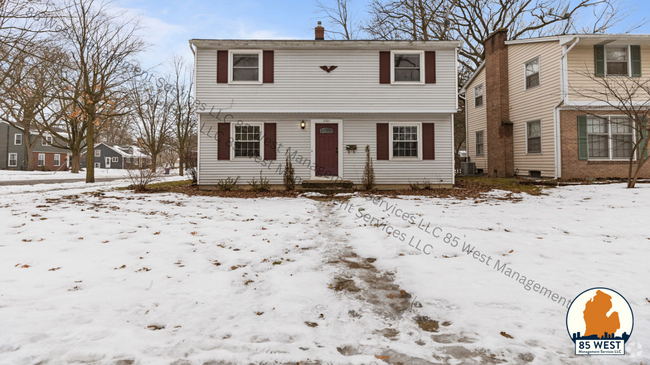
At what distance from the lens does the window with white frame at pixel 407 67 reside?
1133 cm

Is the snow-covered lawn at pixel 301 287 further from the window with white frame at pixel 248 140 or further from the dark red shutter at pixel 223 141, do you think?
the window with white frame at pixel 248 140

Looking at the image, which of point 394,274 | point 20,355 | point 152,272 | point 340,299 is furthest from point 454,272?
point 20,355

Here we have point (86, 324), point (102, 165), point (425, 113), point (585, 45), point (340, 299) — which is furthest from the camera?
point (102, 165)

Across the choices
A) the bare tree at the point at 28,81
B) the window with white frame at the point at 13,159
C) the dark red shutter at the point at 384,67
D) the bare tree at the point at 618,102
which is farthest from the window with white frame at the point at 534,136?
the window with white frame at the point at 13,159

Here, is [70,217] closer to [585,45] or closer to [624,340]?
[624,340]

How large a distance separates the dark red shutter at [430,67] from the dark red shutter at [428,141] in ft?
5.32

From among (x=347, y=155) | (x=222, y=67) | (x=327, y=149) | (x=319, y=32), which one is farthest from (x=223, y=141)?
(x=319, y=32)

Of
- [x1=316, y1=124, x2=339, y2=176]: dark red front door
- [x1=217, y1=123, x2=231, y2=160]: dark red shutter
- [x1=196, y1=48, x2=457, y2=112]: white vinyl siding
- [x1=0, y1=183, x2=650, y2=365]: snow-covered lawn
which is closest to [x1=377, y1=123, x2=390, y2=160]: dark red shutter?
[x1=196, y1=48, x2=457, y2=112]: white vinyl siding

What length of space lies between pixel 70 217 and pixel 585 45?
1733cm

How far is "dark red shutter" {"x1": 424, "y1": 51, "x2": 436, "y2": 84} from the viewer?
11.3 meters

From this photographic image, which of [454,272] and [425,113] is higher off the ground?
[425,113]

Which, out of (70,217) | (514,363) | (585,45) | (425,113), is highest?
(585,45)

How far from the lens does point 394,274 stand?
11.2ft

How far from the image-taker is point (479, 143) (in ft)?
54.7
